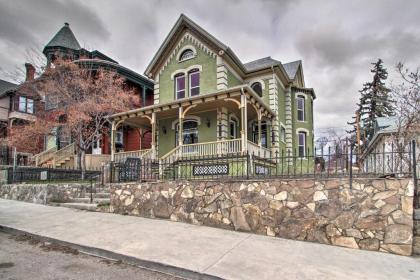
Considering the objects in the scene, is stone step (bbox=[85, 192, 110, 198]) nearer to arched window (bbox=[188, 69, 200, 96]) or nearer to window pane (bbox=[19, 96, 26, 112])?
arched window (bbox=[188, 69, 200, 96])

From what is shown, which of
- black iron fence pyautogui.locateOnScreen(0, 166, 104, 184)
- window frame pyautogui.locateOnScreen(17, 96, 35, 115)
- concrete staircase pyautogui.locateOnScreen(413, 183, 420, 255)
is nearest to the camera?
concrete staircase pyautogui.locateOnScreen(413, 183, 420, 255)

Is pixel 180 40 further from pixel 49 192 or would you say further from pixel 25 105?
pixel 25 105

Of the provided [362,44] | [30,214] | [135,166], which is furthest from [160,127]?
[362,44]

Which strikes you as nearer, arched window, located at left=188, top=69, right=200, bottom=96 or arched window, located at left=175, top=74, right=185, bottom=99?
arched window, located at left=188, top=69, right=200, bottom=96

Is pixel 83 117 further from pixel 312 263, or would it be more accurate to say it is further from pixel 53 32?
pixel 312 263

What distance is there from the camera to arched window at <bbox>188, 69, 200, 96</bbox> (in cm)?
1542

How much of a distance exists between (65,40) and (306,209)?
23557 mm

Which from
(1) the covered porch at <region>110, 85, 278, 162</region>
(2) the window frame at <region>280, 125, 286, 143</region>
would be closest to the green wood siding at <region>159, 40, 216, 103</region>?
(1) the covered porch at <region>110, 85, 278, 162</region>

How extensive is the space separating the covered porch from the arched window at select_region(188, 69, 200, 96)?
160 cm

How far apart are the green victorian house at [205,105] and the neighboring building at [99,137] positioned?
3.51 meters

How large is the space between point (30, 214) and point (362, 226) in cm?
951

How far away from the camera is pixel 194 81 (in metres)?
15.6

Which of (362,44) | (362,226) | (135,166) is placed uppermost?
(362,44)

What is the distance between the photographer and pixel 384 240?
509 cm
